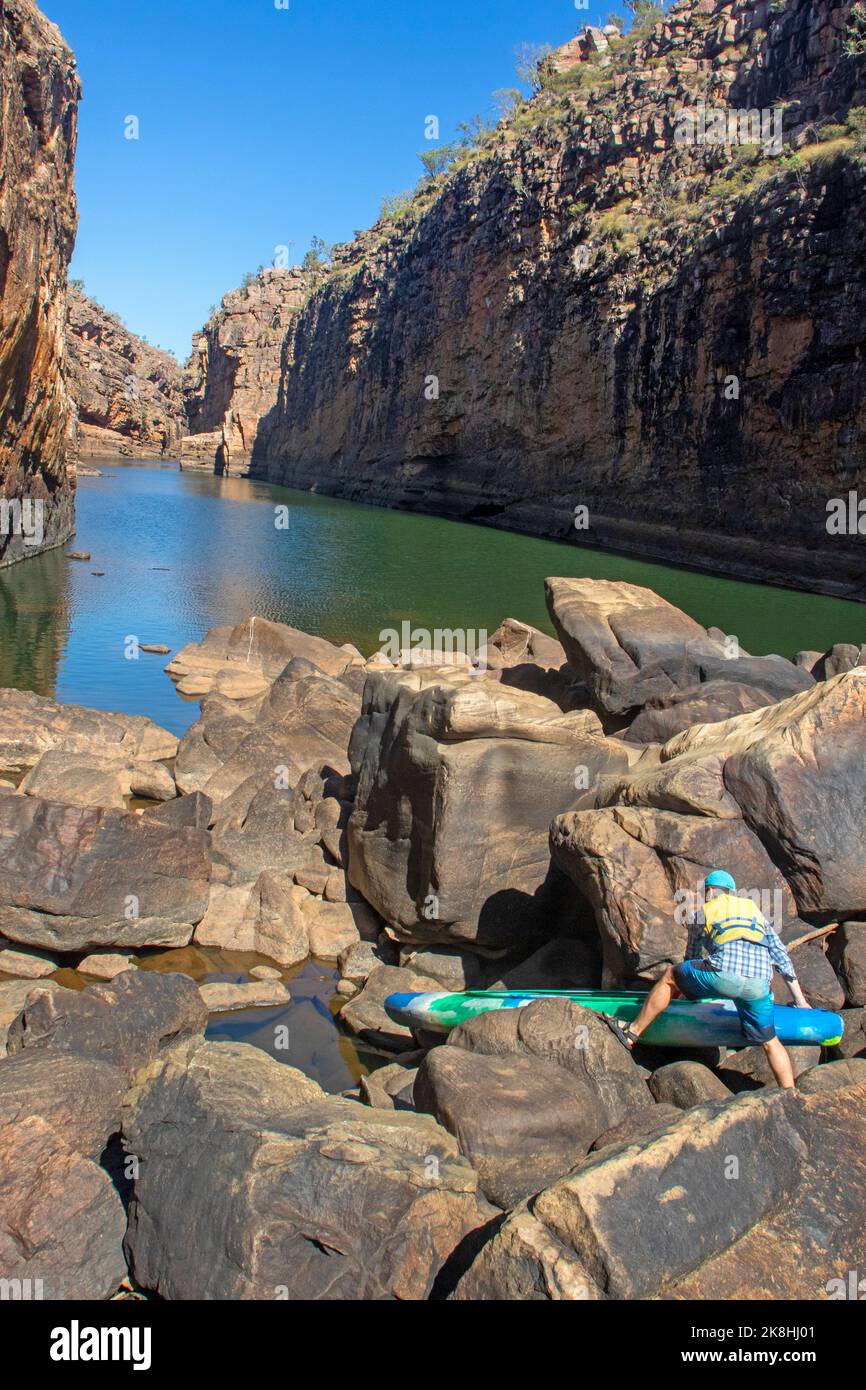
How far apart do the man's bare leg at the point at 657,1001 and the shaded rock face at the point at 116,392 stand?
9316cm

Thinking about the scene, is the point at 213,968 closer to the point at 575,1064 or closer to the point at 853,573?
the point at 575,1064

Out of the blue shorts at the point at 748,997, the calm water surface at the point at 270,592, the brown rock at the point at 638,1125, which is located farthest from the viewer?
the calm water surface at the point at 270,592

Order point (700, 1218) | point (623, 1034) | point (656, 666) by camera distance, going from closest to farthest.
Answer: point (700, 1218) → point (623, 1034) → point (656, 666)

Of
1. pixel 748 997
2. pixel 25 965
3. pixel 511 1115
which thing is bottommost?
pixel 25 965

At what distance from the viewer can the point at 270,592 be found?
28.3 metres

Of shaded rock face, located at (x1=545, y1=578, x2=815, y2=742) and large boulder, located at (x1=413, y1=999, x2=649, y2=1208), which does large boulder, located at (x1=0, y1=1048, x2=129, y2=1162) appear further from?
shaded rock face, located at (x1=545, y1=578, x2=815, y2=742)

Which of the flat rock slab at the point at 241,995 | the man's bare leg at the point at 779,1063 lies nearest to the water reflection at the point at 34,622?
the flat rock slab at the point at 241,995

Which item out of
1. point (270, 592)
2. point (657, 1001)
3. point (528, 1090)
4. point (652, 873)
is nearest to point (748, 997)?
point (657, 1001)

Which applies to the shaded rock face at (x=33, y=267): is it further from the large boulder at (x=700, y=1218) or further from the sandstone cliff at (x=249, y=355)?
the sandstone cliff at (x=249, y=355)

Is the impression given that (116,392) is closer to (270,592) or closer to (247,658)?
(270,592)

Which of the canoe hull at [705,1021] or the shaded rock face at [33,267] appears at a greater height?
the shaded rock face at [33,267]

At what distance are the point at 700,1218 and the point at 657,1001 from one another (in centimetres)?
183

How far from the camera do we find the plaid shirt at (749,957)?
5.67 m
